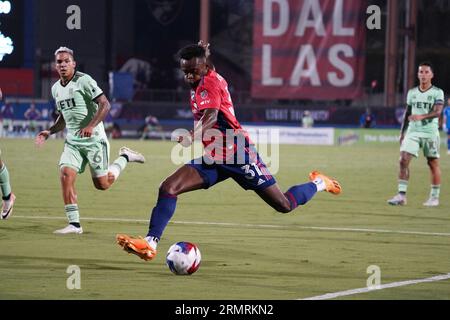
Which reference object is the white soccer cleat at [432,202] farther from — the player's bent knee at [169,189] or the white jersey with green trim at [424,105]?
the player's bent knee at [169,189]

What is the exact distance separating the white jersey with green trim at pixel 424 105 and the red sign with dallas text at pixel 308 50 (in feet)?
93.5

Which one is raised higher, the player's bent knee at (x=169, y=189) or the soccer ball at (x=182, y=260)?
the player's bent knee at (x=169, y=189)

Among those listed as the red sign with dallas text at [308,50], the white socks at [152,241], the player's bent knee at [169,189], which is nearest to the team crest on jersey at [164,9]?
the red sign with dallas text at [308,50]

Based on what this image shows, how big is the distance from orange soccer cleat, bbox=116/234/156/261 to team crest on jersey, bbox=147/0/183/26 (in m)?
55.4

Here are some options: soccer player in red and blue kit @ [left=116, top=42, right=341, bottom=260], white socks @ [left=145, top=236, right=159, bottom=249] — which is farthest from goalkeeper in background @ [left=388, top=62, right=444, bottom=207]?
white socks @ [left=145, top=236, right=159, bottom=249]

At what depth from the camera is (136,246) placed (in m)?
10.7

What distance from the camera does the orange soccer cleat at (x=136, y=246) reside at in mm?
10633

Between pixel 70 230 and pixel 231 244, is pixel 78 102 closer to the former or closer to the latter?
pixel 70 230

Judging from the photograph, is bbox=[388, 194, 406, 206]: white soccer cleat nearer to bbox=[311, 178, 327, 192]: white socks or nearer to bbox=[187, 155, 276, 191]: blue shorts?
bbox=[311, 178, 327, 192]: white socks

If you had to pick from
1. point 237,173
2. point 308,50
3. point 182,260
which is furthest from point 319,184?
point 308,50

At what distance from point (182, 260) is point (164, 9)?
184 feet

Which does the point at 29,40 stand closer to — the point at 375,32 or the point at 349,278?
the point at 375,32
